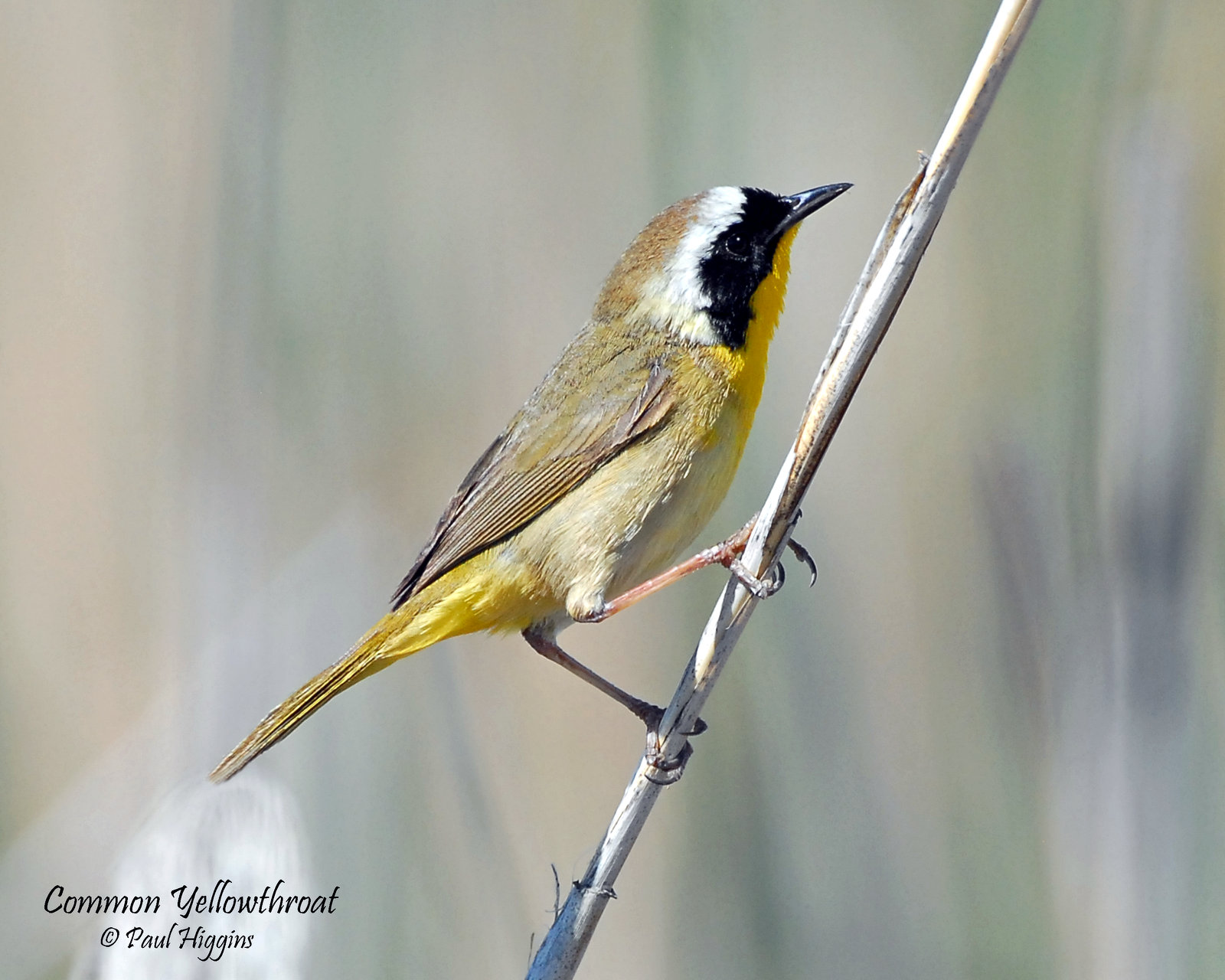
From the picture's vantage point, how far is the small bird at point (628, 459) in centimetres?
240

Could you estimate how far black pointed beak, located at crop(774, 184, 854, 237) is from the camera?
7.91ft

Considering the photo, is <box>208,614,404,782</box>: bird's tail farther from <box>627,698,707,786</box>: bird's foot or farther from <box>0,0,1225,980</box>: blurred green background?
<box>627,698,707,786</box>: bird's foot

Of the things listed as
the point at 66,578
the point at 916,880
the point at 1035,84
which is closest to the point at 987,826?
the point at 916,880

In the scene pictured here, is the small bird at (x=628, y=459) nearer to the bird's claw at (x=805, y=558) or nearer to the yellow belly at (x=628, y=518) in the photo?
the yellow belly at (x=628, y=518)

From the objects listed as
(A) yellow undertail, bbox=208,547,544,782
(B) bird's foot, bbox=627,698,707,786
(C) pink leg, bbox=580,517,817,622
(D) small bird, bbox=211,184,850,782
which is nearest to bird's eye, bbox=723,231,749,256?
(D) small bird, bbox=211,184,850,782

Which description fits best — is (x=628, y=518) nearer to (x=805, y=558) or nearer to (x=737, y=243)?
(x=805, y=558)

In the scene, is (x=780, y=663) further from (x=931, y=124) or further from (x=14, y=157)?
(x=14, y=157)

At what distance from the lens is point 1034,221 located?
2336 mm

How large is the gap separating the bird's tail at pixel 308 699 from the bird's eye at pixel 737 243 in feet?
3.49

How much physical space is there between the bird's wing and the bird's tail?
0.53ft

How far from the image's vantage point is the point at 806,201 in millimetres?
2453

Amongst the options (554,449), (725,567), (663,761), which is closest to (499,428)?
(554,449)

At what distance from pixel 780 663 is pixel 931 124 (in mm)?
1214

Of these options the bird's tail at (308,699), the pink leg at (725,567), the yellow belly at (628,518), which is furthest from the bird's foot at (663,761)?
the bird's tail at (308,699)
